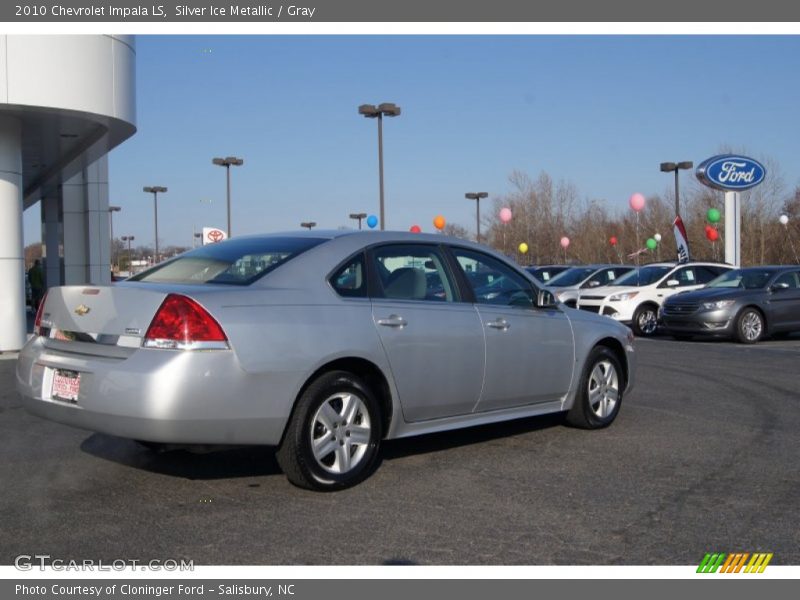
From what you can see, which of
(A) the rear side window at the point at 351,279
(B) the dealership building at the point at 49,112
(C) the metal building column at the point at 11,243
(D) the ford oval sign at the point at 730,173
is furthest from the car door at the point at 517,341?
(D) the ford oval sign at the point at 730,173

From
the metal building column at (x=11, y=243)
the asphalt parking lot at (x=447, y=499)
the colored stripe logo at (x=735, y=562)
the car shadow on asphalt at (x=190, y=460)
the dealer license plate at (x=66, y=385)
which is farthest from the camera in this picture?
the metal building column at (x=11, y=243)

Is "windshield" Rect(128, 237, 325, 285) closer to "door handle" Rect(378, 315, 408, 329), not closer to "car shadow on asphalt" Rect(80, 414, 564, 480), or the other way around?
"door handle" Rect(378, 315, 408, 329)

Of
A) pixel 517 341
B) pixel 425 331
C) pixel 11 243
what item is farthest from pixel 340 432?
pixel 11 243

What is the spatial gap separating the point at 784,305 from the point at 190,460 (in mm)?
13379

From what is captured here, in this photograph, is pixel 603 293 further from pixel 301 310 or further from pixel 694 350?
pixel 301 310

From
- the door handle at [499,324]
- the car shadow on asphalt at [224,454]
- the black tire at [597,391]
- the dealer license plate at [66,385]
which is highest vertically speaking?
the door handle at [499,324]

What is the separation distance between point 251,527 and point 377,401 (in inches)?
52.6

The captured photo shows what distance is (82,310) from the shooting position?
5441 millimetres

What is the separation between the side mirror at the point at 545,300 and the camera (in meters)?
6.96

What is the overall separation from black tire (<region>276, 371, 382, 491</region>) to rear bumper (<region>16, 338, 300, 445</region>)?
0.15 meters

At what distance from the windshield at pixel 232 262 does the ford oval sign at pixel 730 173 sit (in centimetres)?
2259

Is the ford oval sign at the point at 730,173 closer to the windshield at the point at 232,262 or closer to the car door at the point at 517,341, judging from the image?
the car door at the point at 517,341

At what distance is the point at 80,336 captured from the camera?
539 cm

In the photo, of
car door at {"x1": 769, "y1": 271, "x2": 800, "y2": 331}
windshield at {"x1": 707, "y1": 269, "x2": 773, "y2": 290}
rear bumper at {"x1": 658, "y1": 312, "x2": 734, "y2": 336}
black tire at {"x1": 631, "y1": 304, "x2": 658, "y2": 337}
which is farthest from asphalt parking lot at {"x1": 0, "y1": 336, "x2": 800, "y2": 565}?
black tire at {"x1": 631, "y1": 304, "x2": 658, "y2": 337}
